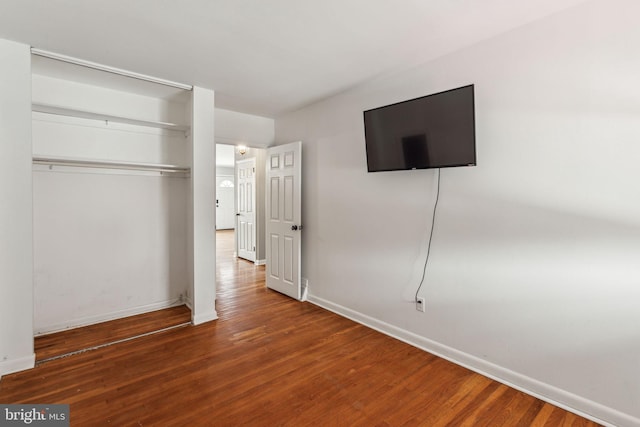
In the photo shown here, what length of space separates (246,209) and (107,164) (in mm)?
3292

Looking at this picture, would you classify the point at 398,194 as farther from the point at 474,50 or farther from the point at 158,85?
the point at 158,85

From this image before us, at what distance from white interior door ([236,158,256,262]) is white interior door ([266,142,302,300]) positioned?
1721 millimetres

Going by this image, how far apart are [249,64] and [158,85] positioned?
1.10 meters

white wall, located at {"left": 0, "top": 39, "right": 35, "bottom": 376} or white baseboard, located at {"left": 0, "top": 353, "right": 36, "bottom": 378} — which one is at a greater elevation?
white wall, located at {"left": 0, "top": 39, "right": 35, "bottom": 376}

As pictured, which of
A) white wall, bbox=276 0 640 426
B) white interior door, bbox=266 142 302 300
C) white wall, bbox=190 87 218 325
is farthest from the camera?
white interior door, bbox=266 142 302 300

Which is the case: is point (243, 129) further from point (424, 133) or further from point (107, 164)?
point (424, 133)

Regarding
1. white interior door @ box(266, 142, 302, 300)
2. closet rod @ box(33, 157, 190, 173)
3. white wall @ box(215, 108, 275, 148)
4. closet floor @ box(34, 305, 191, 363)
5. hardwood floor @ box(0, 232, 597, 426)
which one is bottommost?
hardwood floor @ box(0, 232, 597, 426)

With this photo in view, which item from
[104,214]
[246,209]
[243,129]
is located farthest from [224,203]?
[104,214]

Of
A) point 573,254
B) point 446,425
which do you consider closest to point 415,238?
point 573,254

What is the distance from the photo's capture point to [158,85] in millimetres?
3094

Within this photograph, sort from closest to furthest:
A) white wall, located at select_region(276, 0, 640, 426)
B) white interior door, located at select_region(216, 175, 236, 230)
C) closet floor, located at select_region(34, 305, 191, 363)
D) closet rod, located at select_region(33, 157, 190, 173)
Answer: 1. white wall, located at select_region(276, 0, 640, 426)
2. closet floor, located at select_region(34, 305, 191, 363)
3. closet rod, located at select_region(33, 157, 190, 173)
4. white interior door, located at select_region(216, 175, 236, 230)

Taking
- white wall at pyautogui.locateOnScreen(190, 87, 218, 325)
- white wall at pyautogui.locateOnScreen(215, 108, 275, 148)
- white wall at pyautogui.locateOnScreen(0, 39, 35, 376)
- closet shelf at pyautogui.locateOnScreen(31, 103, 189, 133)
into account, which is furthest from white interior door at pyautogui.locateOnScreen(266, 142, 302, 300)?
Result: white wall at pyautogui.locateOnScreen(0, 39, 35, 376)

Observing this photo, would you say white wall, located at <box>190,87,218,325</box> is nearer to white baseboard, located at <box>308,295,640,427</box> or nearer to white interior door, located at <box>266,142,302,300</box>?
white interior door, located at <box>266,142,302,300</box>

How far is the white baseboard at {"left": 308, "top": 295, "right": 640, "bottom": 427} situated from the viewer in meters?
1.82
